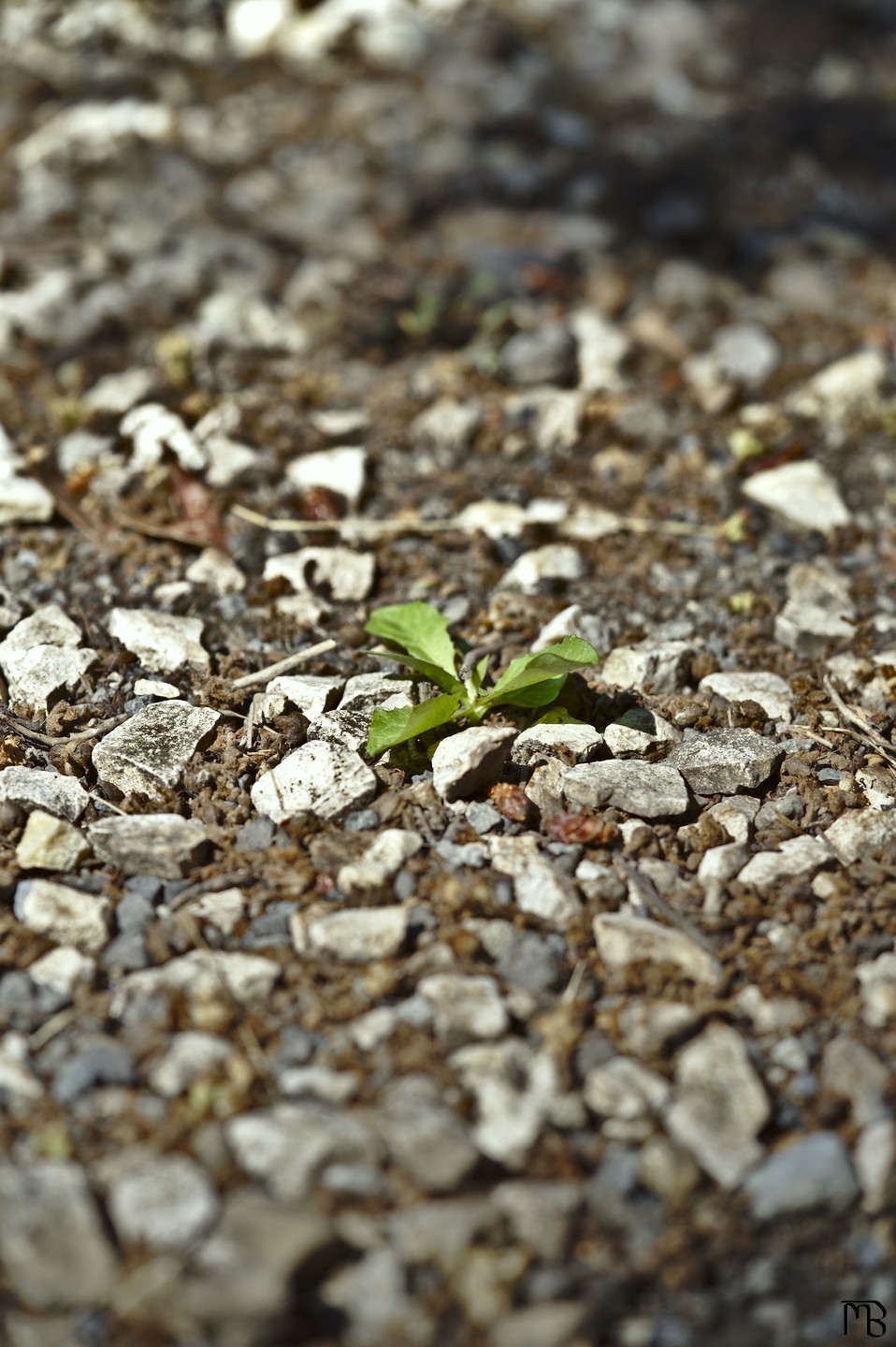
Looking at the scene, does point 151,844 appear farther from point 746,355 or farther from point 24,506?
point 746,355

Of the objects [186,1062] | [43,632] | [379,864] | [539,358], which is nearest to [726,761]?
[379,864]

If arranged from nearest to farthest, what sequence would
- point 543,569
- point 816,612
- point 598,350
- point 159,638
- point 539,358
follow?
point 159,638
point 816,612
point 543,569
point 539,358
point 598,350

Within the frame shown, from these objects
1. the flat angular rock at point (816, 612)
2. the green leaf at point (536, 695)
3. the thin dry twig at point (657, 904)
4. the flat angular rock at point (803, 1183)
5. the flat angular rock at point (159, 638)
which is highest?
the flat angular rock at point (159, 638)

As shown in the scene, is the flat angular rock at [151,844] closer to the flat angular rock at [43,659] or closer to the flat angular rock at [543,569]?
the flat angular rock at [43,659]

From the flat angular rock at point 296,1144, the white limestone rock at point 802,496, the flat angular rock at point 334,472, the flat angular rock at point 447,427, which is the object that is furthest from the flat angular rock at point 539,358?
the flat angular rock at point 296,1144

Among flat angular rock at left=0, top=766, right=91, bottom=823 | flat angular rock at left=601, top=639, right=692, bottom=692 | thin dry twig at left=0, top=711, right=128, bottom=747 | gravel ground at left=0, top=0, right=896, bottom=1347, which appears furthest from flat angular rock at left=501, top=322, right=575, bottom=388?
flat angular rock at left=0, top=766, right=91, bottom=823

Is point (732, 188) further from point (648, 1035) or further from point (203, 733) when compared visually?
point (648, 1035)
